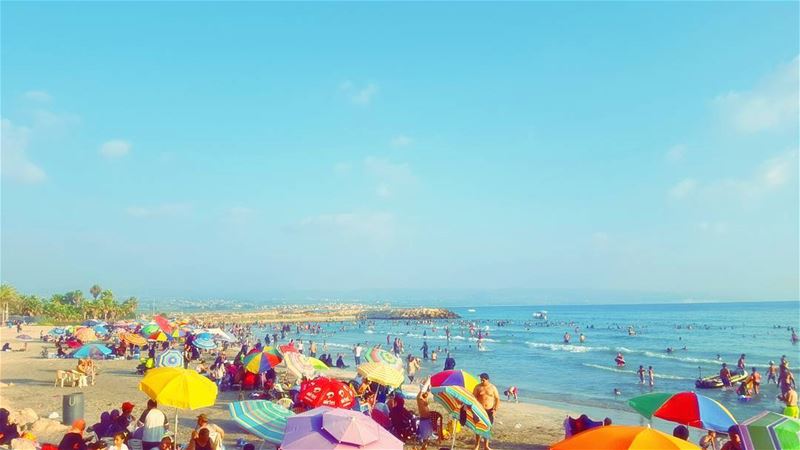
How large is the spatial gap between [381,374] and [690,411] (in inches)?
269

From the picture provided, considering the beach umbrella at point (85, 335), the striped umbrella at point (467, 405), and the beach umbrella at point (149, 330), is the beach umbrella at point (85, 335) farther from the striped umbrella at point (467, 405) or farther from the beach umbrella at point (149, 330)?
the striped umbrella at point (467, 405)

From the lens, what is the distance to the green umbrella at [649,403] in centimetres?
885

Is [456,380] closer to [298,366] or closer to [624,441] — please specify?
[298,366]

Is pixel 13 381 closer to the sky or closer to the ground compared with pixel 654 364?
closer to the sky

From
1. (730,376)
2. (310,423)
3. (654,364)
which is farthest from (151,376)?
(654,364)

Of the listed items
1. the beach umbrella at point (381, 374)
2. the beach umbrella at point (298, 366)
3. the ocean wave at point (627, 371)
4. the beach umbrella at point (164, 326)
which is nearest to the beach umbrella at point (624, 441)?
the beach umbrella at point (381, 374)

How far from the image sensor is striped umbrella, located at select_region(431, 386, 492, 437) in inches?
370

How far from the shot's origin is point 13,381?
2008cm

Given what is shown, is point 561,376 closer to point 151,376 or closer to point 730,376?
point 730,376

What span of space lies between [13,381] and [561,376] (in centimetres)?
2594

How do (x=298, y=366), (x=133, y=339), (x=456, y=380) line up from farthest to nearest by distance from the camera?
1. (x=133, y=339)
2. (x=298, y=366)
3. (x=456, y=380)

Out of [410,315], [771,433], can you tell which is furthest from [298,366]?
[410,315]

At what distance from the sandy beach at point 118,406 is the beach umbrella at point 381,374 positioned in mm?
1904

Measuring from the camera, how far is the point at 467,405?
30.9ft
